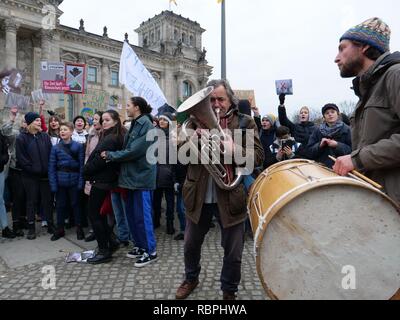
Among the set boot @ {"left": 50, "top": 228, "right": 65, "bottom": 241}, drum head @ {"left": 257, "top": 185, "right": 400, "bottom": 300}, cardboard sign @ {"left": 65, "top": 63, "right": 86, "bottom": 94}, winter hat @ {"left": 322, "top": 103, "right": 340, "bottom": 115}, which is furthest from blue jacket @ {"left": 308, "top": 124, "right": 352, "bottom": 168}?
cardboard sign @ {"left": 65, "top": 63, "right": 86, "bottom": 94}

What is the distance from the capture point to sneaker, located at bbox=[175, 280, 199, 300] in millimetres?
3223

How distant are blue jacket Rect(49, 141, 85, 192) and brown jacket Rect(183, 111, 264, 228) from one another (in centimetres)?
298

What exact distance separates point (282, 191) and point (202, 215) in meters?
1.32

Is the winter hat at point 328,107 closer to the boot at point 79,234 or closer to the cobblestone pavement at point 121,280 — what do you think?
the cobblestone pavement at point 121,280

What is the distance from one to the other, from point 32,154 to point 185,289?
12.8 feet

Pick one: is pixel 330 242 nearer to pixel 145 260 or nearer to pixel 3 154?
pixel 145 260

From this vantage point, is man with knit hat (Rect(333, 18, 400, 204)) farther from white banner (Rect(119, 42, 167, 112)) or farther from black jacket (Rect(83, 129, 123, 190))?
white banner (Rect(119, 42, 167, 112))

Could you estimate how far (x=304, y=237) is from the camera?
6.25ft

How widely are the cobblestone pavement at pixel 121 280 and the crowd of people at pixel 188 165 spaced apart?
205mm

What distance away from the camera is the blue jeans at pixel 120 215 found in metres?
4.62

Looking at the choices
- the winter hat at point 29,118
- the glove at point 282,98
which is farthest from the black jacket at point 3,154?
the glove at point 282,98

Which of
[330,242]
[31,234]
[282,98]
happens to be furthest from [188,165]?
[282,98]

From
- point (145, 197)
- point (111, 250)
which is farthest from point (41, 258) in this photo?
point (145, 197)
